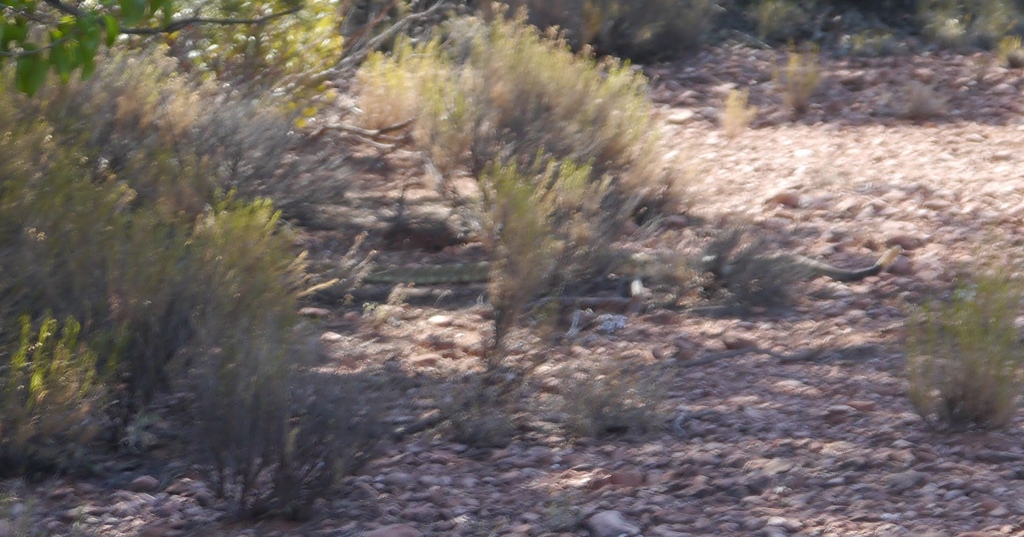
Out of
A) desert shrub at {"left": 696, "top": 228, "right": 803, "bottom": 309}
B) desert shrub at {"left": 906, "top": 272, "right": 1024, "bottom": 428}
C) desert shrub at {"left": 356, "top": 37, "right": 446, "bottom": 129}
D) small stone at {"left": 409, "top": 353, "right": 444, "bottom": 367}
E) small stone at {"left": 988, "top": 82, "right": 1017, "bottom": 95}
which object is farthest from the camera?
small stone at {"left": 988, "top": 82, "right": 1017, "bottom": 95}

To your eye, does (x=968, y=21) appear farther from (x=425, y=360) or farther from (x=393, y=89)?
(x=425, y=360)

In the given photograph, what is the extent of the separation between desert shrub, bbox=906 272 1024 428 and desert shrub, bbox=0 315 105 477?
254 centimetres

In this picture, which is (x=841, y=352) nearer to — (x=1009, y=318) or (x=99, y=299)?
(x=1009, y=318)

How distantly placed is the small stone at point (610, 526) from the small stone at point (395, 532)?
1.53 ft

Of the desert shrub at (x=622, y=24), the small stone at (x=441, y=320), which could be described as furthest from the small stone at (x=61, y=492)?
the desert shrub at (x=622, y=24)

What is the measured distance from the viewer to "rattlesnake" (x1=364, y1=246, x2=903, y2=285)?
5.23 m

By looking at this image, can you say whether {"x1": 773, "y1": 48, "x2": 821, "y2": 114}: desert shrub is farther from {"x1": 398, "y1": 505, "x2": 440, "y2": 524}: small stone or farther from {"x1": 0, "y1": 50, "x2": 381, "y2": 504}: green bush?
{"x1": 398, "y1": 505, "x2": 440, "y2": 524}: small stone

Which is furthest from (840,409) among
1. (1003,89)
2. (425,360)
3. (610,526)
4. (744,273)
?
(1003,89)

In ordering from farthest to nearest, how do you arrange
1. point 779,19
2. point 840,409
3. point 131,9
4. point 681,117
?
point 779,19 < point 681,117 < point 840,409 < point 131,9

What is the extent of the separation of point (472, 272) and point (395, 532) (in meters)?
2.45

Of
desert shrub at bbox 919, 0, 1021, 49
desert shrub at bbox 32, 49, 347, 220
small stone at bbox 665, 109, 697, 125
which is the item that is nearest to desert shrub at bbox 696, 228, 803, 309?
desert shrub at bbox 32, 49, 347, 220

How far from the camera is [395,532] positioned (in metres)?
2.94

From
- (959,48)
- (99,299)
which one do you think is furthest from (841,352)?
(959,48)

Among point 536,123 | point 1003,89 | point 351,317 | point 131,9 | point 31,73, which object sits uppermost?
Answer: point 131,9
